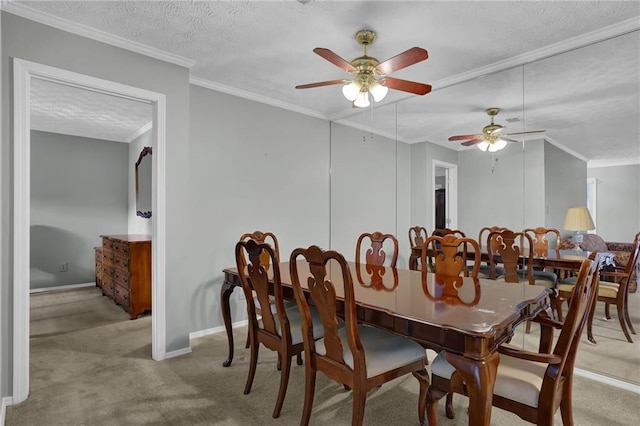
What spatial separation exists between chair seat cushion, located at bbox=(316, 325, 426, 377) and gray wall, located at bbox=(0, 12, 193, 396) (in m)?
1.52

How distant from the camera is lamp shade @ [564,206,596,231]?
2561 millimetres

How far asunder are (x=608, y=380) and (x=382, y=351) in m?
1.84

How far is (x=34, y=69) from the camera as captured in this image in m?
2.24

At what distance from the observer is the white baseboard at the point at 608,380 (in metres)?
2.31

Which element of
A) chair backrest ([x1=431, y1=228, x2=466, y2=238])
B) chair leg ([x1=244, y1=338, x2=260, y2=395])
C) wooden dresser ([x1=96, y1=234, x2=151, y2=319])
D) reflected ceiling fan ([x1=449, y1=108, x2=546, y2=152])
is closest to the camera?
chair leg ([x1=244, y1=338, x2=260, y2=395])

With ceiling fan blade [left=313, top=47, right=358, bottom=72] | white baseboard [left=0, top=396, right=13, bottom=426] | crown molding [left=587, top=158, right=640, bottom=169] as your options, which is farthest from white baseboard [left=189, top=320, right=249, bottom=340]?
crown molding [left=587, top=158, right=640, bottom=169]

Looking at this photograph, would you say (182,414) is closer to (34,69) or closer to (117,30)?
(34,69)

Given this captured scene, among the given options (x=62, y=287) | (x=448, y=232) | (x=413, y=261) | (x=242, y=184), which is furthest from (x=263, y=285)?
(x=62, y=287)

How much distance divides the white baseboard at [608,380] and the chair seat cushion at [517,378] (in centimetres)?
130

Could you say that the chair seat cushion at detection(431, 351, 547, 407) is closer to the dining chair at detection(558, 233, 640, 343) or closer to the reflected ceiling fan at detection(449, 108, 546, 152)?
the dining chair at detection(558, 233, 640, 343)

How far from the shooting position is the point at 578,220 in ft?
8.50

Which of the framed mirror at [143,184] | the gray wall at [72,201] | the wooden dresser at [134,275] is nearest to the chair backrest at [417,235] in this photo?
the wooden dresser at [134,275]

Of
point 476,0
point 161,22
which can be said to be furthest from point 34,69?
point 476,0

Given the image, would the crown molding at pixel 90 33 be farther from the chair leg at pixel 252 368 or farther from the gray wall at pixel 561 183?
the gray wall at pixel 561 183
